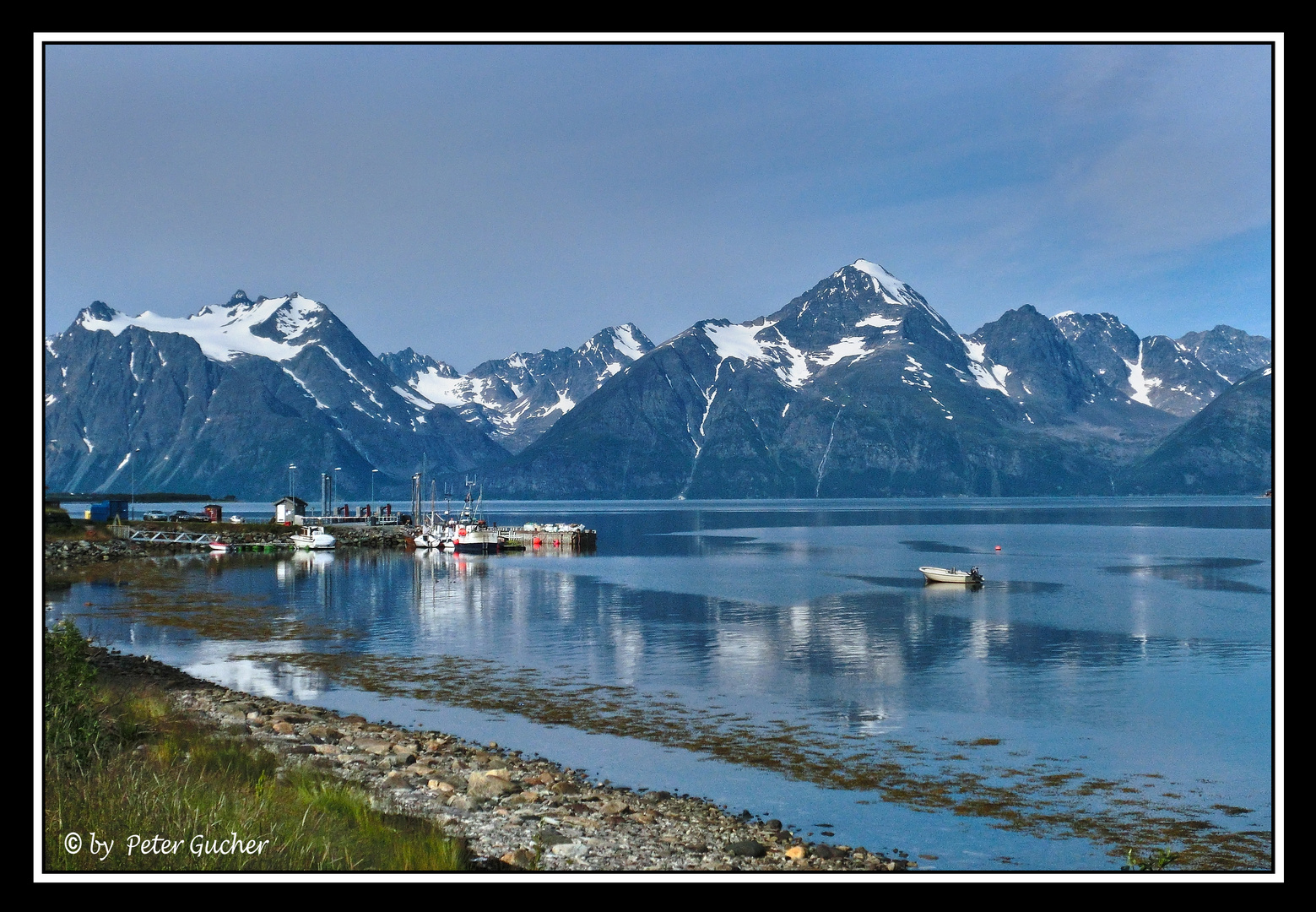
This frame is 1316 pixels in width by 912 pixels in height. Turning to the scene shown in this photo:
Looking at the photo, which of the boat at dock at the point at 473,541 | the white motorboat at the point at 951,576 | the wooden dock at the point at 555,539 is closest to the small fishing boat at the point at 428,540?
the boat at dock at the point at 473,541

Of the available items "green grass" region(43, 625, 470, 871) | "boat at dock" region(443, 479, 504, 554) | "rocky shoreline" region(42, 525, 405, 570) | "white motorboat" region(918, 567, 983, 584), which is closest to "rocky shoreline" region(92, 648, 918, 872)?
"green grass" region(43, 625, 470, 871)

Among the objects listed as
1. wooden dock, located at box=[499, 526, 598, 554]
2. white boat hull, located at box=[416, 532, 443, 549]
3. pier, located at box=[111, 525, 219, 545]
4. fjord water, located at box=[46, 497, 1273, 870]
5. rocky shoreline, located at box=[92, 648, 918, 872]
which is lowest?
wooden dock, located at box=[499, 526, 598, 554]

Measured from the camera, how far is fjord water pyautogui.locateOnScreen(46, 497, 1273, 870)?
2512 cm

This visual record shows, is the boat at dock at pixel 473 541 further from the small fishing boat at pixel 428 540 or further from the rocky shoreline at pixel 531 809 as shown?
the rocky shoreline at pixel 531 809

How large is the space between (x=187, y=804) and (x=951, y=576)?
3256 inches

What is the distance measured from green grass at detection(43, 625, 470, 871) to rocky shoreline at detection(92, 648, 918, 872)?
126 cm

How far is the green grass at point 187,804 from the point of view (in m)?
13.1

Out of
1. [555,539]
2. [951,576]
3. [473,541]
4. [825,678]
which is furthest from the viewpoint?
[555,539]

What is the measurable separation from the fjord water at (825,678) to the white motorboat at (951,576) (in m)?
2.26

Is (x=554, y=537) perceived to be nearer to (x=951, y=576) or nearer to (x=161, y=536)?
(x=161, y=536)

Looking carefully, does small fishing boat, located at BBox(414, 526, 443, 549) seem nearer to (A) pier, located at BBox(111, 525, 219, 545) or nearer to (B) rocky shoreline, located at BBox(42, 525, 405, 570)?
(B) rocky shoreline, located at BBox(42, 525, 405, 570)

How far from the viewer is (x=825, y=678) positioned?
4275 centimetres

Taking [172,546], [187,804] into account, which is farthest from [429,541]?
[187,804]
